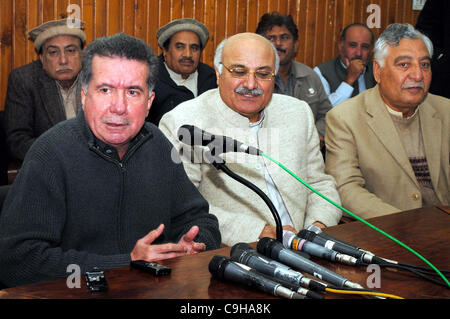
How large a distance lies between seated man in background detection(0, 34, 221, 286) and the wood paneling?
9.09 ft

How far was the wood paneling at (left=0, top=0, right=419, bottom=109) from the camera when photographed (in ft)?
13.9

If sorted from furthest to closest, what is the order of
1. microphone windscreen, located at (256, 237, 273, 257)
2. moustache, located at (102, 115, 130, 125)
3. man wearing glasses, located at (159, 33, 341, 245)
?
man wearing glasses, located at (159, 33, 341, 245) → moustache, located at (102, 115, 130, 125) → microphone windscreen, located at (256, 237, 273, 257)

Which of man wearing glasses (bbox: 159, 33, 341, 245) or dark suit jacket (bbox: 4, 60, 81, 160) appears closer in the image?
man wearing glasses (bbox: 159, 33, 341, 245)

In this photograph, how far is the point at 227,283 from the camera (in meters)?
1.25

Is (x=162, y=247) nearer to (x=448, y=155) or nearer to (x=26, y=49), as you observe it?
(x=448, y=155)

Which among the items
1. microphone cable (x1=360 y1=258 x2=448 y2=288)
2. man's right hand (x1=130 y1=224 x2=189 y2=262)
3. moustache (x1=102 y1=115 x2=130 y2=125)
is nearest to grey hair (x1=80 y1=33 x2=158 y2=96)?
moustache (x1=102 y1=115 x2=130 y2=125)

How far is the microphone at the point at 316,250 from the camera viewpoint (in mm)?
1399

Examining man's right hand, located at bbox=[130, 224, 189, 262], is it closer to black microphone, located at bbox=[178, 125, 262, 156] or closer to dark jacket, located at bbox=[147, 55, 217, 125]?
black microphone, located at bbox=[178, 125, 262, 156]

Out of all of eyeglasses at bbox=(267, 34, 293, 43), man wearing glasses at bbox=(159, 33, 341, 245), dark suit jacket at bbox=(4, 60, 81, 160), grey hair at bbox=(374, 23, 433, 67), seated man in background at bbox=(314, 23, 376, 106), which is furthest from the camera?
seated man in background at bbox=(314, 23, 376, 106)

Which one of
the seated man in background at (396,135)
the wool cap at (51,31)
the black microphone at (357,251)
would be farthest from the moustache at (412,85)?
the wool cap at (51,31)

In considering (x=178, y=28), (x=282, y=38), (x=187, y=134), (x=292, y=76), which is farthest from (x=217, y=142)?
(x=282, y=38)

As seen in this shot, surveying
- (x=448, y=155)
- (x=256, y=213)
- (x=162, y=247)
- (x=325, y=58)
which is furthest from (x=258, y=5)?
(x=162, y=247)

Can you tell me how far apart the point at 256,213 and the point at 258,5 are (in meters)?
3.40

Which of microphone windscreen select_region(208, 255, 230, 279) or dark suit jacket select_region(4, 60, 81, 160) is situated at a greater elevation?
dark suit jacket select_region(4, 60, 81, 160)
